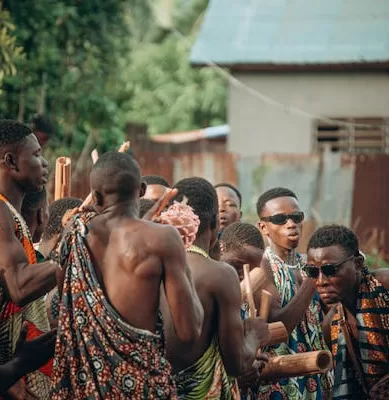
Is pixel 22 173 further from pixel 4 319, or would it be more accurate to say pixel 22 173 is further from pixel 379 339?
pixel 379 339

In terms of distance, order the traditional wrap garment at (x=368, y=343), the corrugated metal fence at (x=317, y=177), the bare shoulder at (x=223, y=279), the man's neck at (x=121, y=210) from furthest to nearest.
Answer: the corrugated metal fence at (x=317, y=177), the traditional wrap garment at (x=368, y=343), the bare shoulder at (x=223, y=279), the man's neck at (x=121, y=210)

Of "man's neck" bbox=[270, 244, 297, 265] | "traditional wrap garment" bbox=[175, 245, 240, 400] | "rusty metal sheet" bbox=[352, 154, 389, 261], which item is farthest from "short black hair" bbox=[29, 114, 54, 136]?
"rusty metal sheet" bbox=[352, 154, 389, 261]

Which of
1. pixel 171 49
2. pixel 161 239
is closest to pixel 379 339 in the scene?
pixel 161 239

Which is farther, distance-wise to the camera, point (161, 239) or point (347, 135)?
point (347, 135)

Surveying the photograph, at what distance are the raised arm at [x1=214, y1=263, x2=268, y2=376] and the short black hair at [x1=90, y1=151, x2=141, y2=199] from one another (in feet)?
2.08

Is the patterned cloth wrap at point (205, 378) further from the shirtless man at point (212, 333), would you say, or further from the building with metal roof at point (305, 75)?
the building with metal roof at point (305, 75)

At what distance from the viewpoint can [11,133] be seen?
23.0 ft

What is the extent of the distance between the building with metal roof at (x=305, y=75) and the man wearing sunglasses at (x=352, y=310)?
13985mm

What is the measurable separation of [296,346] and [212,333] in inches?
86.7

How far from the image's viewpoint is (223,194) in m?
10.8

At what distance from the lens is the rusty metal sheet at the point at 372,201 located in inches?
791

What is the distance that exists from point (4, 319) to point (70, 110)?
11.2 metres

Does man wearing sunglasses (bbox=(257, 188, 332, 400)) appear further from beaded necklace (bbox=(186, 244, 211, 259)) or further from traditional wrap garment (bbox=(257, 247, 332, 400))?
beaded necklace (bbox=(186, 244, 211, 259))

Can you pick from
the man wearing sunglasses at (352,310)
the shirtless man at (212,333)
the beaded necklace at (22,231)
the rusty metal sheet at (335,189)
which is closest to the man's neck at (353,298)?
the man wearing sunglasses at (352,310)
